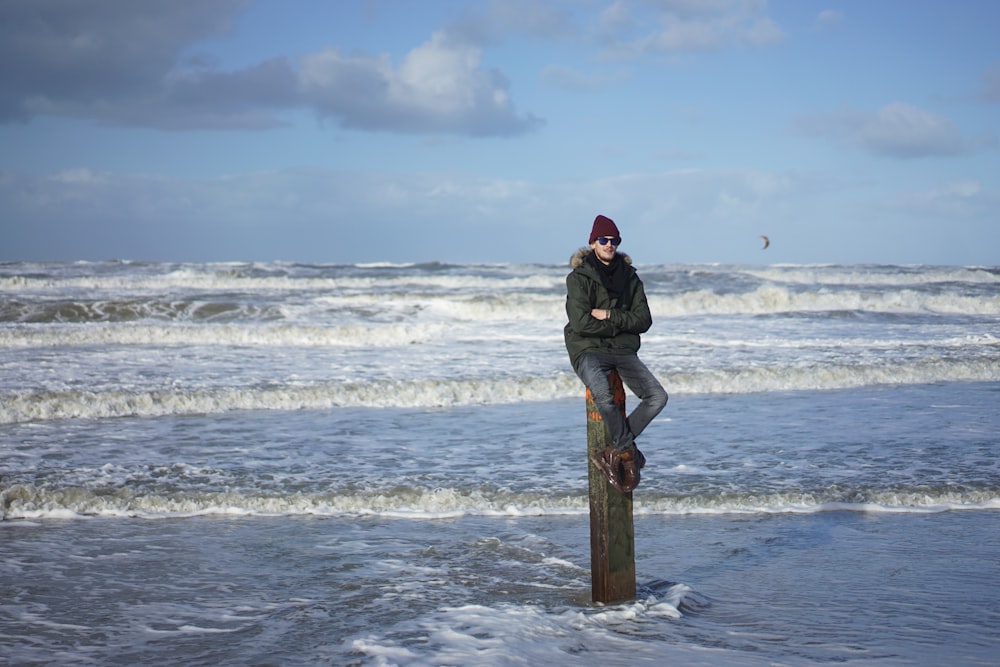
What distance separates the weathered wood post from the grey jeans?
52mm

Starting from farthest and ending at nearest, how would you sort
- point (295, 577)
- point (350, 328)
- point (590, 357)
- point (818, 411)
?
point (350, 328)
point (818, 411)
point (295, 577)
point (590, 357)

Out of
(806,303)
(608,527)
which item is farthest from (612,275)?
(806,303)

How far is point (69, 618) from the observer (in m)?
5.54

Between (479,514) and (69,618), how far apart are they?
3.63 metres

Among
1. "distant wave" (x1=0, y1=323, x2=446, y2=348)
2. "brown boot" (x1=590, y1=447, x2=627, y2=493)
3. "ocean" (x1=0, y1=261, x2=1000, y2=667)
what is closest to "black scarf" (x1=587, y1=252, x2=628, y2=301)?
"brown boot" (x1=590, y1=447, x2=627, y2=493)

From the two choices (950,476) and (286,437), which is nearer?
(950,476)

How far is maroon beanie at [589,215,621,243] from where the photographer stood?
5.36 meters

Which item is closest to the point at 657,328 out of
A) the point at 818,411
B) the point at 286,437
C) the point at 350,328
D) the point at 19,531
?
the point at 350,328

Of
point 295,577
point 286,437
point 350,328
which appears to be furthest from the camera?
point 350,328

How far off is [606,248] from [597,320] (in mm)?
435

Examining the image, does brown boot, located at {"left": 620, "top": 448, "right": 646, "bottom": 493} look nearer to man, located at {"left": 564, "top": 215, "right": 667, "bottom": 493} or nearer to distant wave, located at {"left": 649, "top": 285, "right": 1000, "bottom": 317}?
man, located at {"left": 564, "top": 215, "right": 667, "bottom": 493}

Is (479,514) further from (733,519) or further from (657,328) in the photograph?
(657,328)

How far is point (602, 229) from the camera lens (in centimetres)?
536

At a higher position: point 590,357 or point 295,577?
point 590,357
